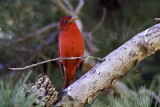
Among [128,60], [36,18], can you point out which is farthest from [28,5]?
[128,60]

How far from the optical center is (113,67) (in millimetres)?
1566

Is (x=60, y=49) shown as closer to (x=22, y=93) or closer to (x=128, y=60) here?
(x=128, y=60)

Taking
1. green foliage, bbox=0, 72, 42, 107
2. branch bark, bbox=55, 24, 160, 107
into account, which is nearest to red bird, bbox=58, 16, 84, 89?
branch bark, bbox=55, 24, 160, 107

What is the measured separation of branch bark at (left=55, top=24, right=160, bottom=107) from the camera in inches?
58.8

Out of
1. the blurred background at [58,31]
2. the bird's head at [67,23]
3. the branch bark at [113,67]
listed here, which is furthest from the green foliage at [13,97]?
the bird's head at [67,23]

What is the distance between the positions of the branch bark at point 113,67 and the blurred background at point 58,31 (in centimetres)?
111

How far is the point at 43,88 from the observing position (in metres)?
1.33

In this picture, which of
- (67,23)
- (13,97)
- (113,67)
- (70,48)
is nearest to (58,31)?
(67,23)

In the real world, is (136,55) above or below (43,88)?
above

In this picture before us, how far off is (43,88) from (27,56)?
2.36 meters

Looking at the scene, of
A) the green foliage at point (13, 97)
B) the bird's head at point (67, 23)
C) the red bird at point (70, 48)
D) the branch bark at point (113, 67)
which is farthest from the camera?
the bird's head at point (67, 23)

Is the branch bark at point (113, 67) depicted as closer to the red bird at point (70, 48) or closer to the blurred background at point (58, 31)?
the red bird at point (70, 48)

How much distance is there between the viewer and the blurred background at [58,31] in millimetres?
3041

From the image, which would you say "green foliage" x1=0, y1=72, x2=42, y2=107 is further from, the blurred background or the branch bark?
the blurred background
